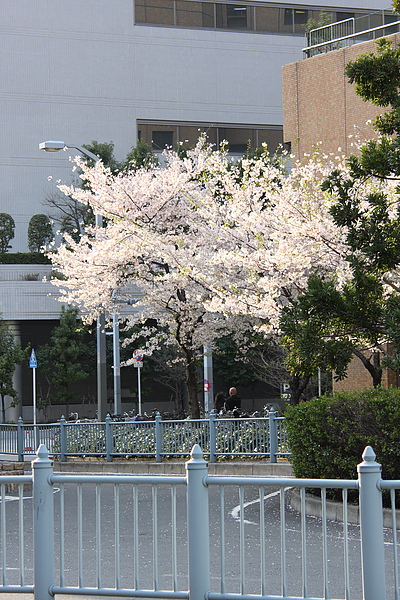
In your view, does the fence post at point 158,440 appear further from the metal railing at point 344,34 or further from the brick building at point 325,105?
the metal railing at point 344,34

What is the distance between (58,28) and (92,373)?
17.7 meters

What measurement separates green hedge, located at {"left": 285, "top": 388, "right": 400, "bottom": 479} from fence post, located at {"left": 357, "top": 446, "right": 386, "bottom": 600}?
676cm

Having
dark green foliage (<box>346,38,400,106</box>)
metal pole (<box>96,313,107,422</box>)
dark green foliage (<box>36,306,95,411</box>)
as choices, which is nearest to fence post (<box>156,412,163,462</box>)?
metal pole (<box>96,313,107,422</box>)

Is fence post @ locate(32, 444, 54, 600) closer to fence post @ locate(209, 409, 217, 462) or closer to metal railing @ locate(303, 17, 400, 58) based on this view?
fence post @ locate(209, 409, 217, 462)

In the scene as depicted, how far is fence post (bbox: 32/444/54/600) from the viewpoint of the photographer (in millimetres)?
7039

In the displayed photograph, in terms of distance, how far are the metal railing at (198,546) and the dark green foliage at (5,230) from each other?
33.7 metres

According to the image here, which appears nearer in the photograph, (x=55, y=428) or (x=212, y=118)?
(x=55, y=428)

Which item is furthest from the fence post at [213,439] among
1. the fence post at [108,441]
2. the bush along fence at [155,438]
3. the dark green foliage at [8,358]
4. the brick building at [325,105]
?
the dark green foliage at [8,358]

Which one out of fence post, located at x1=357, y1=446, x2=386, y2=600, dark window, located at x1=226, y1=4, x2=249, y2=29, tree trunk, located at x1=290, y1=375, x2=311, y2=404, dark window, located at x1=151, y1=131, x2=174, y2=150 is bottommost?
fence post, located at x1=357, y1=446, x2=386, y2=600

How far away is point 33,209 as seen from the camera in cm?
4838

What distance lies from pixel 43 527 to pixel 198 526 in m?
1.22

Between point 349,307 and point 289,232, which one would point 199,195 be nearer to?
point 289,232

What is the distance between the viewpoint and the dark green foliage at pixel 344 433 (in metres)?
12.9

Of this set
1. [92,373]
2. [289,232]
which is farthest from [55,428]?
[92,373]
